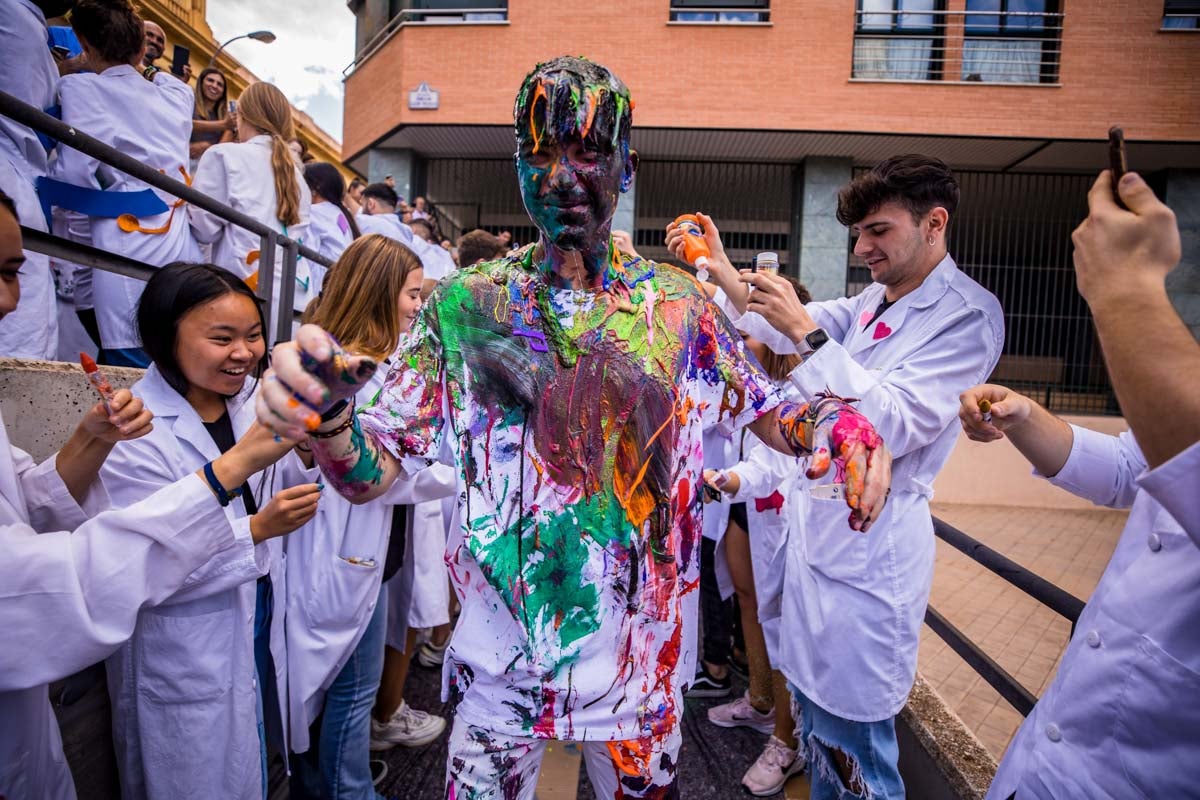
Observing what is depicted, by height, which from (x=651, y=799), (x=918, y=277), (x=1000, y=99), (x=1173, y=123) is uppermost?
(x=1000, y=99)

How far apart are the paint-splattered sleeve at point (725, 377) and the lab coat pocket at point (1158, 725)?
836 mm

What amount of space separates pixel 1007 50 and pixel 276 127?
37.0 ft

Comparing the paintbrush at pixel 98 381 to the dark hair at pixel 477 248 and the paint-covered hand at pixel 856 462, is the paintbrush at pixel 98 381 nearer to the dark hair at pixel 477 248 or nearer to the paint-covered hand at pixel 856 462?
the paint-covered hand at pixel 856 462

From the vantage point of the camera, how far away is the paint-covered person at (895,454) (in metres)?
1.96

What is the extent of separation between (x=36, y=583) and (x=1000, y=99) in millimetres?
12805

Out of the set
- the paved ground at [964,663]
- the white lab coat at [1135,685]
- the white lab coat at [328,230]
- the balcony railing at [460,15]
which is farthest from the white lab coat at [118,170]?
the balcony railing at [460,15]

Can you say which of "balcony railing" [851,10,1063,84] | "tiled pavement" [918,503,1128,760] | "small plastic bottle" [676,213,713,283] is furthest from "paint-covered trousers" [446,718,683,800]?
"balcony railing" [851,10,1063,84]

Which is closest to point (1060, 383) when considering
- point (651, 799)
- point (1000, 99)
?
point (1000, 99)

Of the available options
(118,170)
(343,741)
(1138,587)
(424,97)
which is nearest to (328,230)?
(118,170)

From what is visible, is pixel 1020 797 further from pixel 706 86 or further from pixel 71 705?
pixel 706 86

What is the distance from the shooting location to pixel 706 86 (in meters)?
10.1

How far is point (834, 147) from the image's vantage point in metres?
10.5

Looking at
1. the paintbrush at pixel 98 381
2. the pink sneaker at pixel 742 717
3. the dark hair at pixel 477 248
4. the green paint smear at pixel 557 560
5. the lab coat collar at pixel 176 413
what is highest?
the dark hair at pixel 477 248

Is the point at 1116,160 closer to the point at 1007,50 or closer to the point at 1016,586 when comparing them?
the point at 1016,586
